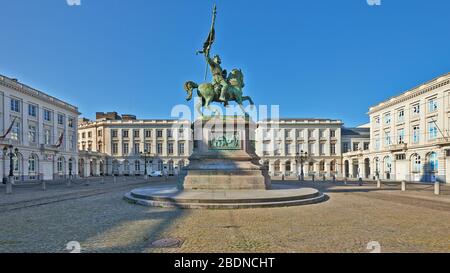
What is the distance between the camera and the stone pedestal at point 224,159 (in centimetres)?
1473

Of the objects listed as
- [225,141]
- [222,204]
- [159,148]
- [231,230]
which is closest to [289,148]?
[159,148]

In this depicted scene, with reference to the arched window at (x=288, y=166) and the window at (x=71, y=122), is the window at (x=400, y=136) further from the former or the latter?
the window at (x=71, y=122)

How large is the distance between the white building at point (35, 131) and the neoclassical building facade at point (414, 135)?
2221 inches

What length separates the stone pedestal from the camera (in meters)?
14.7

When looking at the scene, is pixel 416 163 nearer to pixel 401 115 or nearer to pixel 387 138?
pixel 387 138

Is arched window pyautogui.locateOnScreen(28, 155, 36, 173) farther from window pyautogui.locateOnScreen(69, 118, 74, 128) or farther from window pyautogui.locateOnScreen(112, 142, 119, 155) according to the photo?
window pyautogui.locateOnScreen(112, 142, 119, 155)

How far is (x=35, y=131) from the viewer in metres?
44.2

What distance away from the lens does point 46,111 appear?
157 feet

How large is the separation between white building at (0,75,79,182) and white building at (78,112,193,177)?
16.3 metres

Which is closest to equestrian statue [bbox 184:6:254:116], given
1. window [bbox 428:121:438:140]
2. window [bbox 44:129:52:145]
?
window [bbox 428:121:438:140]
